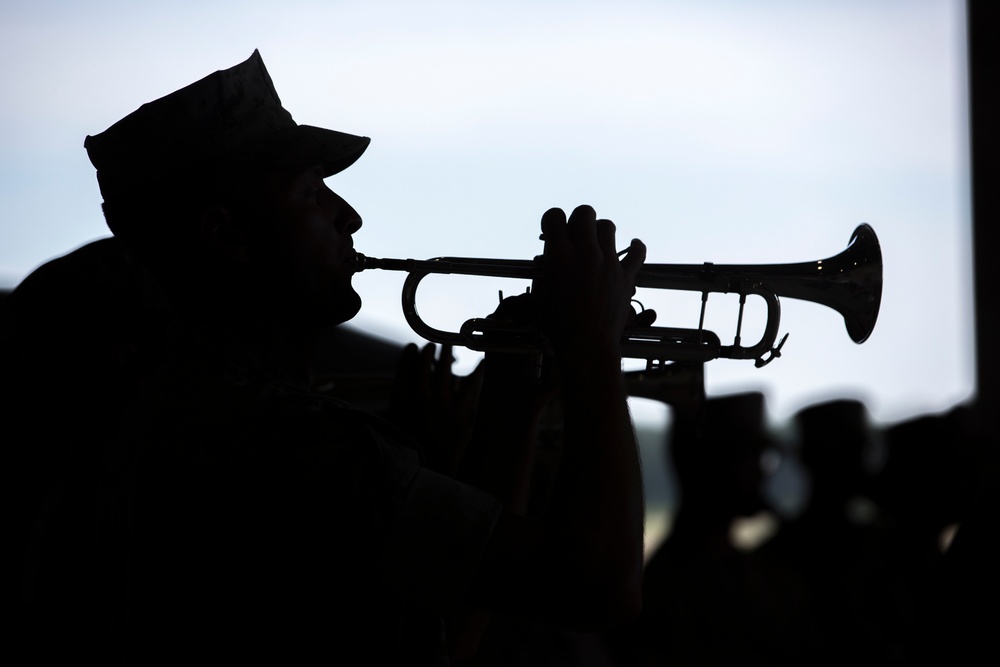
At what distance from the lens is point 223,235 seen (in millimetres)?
1349

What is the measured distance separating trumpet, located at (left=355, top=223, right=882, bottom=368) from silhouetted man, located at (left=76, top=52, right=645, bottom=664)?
31cm

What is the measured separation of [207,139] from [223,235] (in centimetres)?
14

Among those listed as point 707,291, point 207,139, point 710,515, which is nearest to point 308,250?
point 207,139

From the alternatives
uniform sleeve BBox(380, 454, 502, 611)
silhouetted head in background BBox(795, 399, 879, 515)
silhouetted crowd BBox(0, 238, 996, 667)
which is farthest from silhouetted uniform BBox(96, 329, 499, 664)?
silhouetted head in background BBox(795, 399, 879, 515)

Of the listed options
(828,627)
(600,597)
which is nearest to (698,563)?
(828,627)

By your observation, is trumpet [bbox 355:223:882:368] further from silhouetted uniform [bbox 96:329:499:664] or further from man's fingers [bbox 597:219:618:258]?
silhouetted uniform [bbox 96:329:499:664]

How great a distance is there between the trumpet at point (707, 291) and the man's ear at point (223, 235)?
0.32 metres

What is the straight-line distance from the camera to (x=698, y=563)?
3.94 meters

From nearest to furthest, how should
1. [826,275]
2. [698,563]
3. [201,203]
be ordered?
[201,203], [826,275], [698,563]

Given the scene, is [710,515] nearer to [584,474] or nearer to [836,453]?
[836,453]

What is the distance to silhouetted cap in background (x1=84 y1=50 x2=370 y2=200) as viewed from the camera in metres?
1.38

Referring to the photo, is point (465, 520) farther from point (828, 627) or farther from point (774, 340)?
point (828, 627)

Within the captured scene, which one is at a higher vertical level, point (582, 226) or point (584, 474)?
point (582, 226)

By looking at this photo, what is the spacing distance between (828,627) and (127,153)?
3.86 metres
